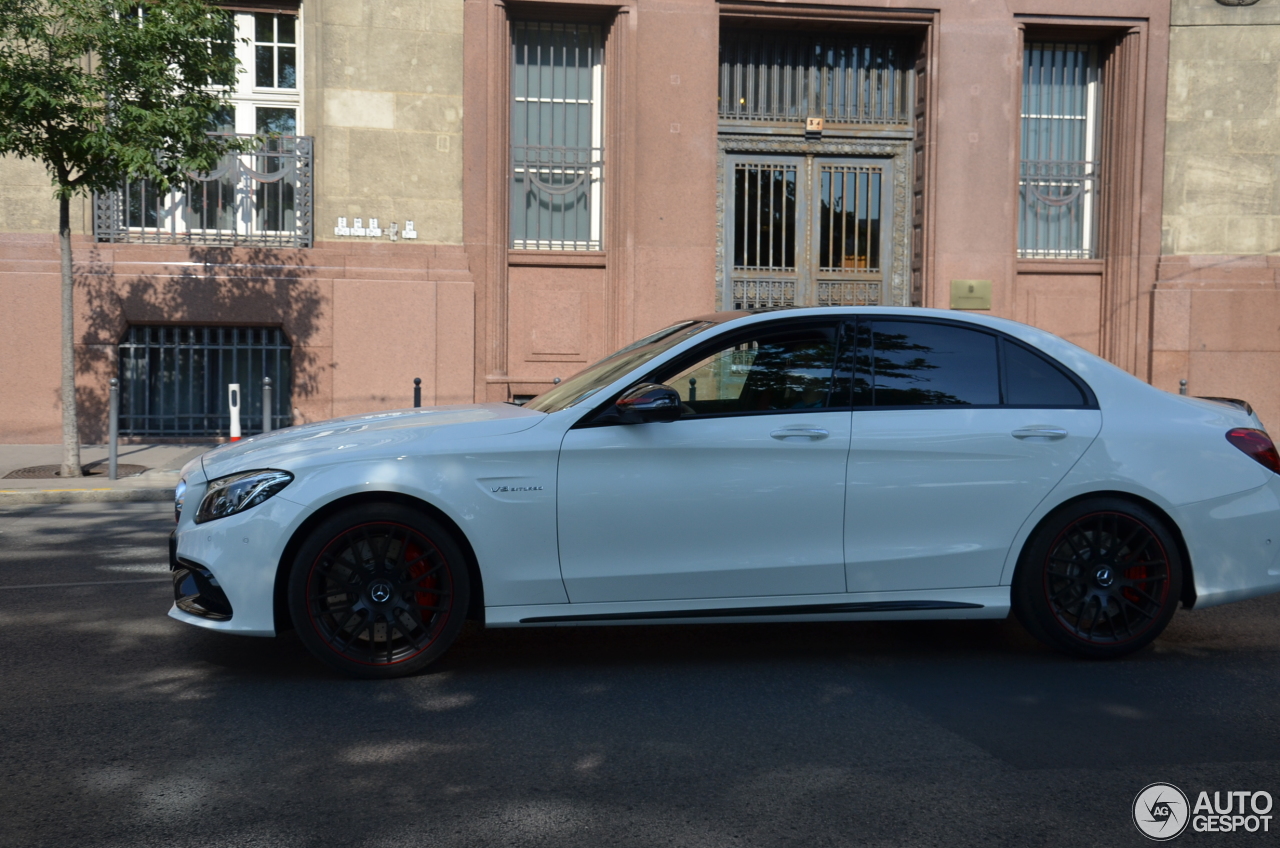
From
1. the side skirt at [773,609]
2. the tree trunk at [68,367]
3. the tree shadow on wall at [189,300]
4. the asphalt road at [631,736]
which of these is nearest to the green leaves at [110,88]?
the tree trunk at [68,367]

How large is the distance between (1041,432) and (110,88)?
964 centimetres

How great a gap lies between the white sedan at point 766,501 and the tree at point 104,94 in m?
7.14

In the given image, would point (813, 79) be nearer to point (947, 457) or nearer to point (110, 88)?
point (110, 88)

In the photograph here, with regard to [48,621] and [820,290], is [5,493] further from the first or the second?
[820,290]

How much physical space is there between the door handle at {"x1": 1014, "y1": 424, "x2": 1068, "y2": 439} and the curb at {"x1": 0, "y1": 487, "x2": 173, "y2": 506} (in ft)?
27.9

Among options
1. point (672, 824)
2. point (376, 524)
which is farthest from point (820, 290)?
point (672, 824)

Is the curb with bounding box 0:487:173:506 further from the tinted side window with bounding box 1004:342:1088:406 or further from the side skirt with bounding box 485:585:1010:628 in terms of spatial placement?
the tinted side window with bounding box 1004:342:1088:406

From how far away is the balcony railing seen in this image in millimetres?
15375

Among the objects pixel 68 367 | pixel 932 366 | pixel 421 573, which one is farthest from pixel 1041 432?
pixel 68 367

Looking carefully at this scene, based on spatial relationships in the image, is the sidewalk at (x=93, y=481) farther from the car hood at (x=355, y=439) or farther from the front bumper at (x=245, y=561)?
the front bumper at (x=245, y=561)

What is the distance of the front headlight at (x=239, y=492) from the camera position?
4.93 meters

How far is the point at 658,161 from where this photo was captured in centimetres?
1612

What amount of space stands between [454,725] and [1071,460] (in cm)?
288

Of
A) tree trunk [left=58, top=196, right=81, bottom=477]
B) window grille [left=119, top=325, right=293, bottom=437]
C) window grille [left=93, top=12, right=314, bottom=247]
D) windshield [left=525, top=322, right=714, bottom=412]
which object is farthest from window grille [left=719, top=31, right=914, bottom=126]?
windshield [left=525, top=322, right=714, bottom=412]
